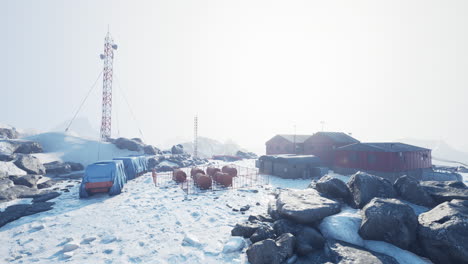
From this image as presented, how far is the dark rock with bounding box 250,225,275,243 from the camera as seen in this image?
8180mm

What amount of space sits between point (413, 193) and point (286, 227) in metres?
Result: 6.29

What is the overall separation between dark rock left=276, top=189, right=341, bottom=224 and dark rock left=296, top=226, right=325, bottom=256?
480mm

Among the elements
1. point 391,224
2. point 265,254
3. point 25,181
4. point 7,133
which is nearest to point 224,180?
point 265,254

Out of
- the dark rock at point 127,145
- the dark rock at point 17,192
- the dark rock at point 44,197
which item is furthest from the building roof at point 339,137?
the dark rock at point 17,192

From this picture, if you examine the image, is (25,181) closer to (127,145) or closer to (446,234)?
(127,145)

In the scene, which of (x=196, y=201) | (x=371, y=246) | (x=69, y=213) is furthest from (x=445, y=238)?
(x=69, y=213)

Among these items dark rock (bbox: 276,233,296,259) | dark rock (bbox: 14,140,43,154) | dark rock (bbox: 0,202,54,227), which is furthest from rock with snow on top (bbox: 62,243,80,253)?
dark rock (bbox: 14,140,43,154)

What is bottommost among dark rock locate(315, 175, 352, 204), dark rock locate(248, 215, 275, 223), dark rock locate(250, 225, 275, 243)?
dark rock locate(248, 215, 275, 223)

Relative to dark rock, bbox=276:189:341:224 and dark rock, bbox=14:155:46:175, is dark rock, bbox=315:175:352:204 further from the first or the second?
dark rock, bbox=14:155:46:175

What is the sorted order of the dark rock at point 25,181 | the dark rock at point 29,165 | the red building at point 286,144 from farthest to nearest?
1. the red building at point 286,144
2. the dark rock at point 29,165
3. the dark rock at point 25,181

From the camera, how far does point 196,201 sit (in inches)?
583

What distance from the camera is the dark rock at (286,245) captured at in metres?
7.11

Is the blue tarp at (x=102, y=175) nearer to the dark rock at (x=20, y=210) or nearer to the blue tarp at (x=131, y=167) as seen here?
the dark rock at (x=20, y=210)

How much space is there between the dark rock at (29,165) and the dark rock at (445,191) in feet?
108
